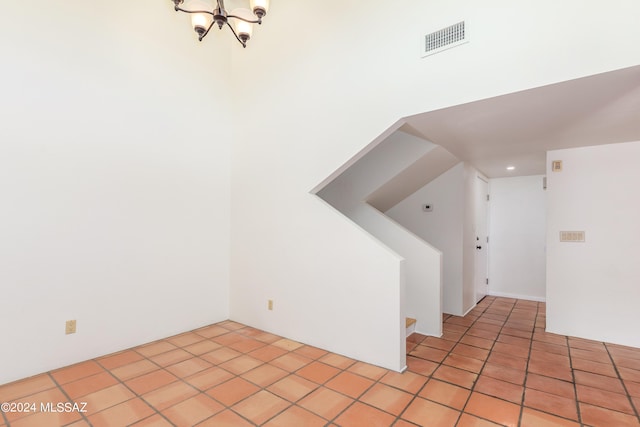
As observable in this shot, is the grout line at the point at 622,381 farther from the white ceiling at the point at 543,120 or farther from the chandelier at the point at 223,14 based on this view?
the chandelier at the point at 223,14

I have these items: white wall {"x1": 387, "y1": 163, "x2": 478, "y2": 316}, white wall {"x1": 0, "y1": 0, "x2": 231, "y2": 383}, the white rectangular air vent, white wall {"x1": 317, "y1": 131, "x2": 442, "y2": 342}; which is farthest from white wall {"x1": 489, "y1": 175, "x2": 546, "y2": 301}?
white wall {"x1": 0, "y1": 0, "x2": 231, "y2": 383}

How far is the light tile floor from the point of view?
197 centimetres

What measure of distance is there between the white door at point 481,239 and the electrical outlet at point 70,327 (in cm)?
504

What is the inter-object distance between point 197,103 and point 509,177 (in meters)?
5.09

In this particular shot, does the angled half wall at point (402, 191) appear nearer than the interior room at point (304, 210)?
No

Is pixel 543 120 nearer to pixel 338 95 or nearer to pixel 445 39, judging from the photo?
pixel 445 39

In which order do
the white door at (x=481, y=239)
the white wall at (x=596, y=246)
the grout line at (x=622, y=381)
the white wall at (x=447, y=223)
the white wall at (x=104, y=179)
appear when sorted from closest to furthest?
1. the grout line at (x=622, y=381)
2. the white wall at (x=104, y=179)
3. the white wall at (x=596, y=246)
4. the white wall at (x=447, y=223)
5. the white door at (x=481, y=239)

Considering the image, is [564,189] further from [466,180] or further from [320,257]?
[320,257]

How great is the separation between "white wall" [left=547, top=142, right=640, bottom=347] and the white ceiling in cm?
29

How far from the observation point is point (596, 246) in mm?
3342

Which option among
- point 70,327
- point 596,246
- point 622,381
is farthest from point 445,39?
point 70,327

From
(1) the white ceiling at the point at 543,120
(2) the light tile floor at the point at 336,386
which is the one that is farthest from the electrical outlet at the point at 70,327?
(1) the white ceiling at the point at 543,120

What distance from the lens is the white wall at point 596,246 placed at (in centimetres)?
318

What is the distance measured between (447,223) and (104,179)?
159 inches
